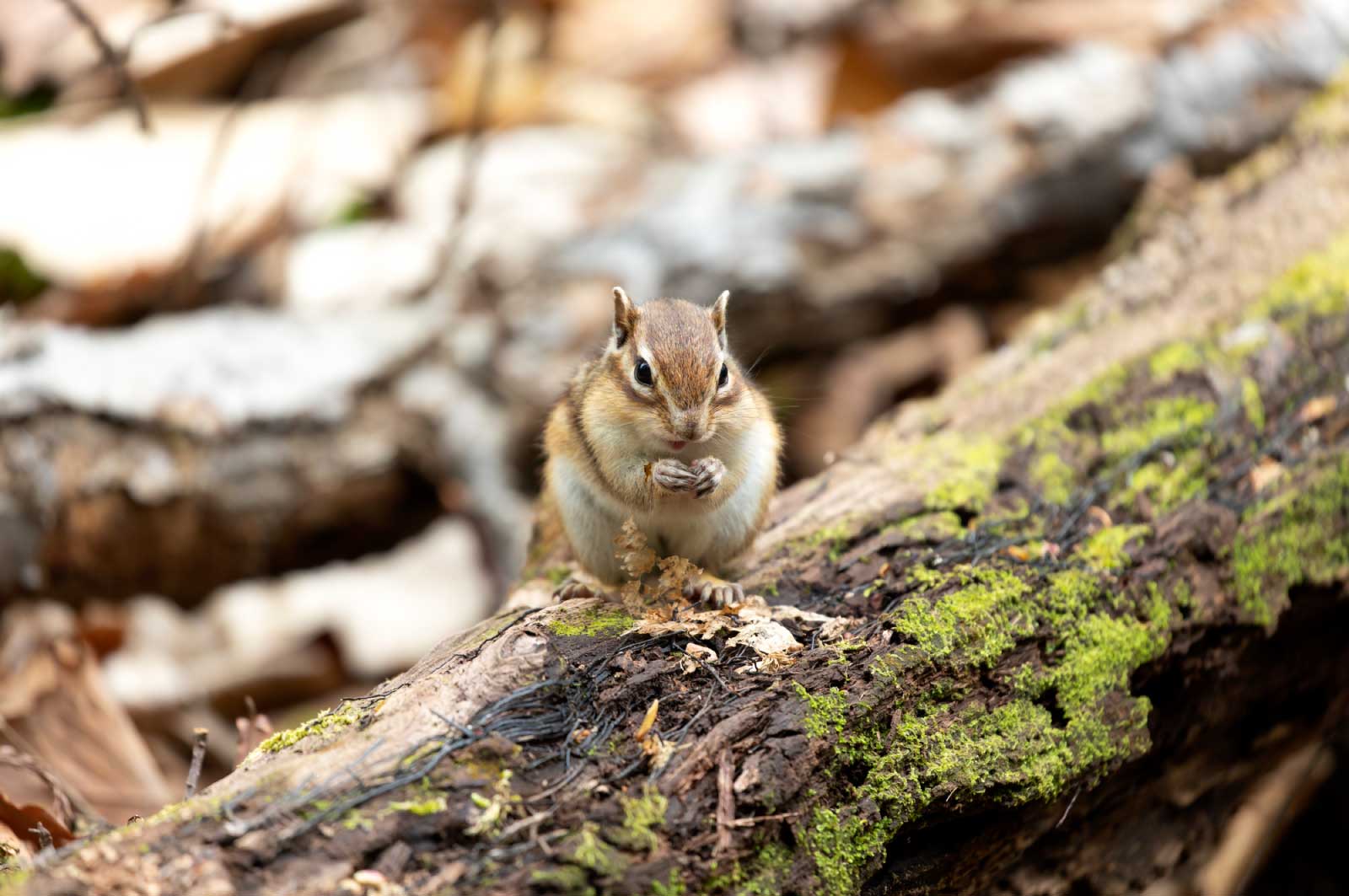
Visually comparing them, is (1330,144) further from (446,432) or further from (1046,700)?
(446,432)

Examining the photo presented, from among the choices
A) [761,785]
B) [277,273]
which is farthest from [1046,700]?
[277,273]

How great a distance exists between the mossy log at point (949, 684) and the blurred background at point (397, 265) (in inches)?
45.2

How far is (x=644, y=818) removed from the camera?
231cm

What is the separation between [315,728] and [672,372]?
4.00 ft

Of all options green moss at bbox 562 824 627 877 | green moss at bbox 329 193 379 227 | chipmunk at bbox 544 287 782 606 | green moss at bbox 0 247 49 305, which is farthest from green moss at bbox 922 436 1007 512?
green moss at bbox 0 247 49 305

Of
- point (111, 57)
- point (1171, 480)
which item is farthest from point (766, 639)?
point (111, 57)

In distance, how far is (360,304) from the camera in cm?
624

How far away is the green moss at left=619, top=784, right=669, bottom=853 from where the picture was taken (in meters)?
2.28

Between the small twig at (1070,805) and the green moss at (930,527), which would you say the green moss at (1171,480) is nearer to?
the green moss at (930,527)

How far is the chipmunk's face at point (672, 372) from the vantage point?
10.1 ft

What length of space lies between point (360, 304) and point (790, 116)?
3198 millimetres

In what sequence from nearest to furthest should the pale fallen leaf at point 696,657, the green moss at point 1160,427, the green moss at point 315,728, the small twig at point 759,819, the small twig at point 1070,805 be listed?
the small twig at point 759,819
the green moss at point 315,728
the pale fallen leaf at point 696,657
the small twig at point 1070,805
the green moss at point 1160,427

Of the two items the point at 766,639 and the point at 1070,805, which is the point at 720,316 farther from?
the point at 1070,805

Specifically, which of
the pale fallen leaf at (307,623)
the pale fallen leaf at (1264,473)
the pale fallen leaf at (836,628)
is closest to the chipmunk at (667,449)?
the pale fallen leaf at (836,628)
